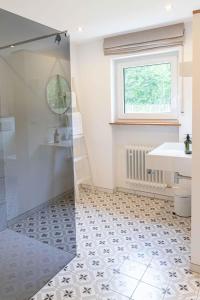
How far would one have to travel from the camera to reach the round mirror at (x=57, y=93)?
2.32 meters

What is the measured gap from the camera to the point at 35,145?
2.40 m

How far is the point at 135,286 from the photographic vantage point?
1.74 meters

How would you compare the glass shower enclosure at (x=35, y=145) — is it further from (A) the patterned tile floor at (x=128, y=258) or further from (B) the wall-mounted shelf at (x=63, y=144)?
(A) the patterned tile floor at (x=128, y=258)

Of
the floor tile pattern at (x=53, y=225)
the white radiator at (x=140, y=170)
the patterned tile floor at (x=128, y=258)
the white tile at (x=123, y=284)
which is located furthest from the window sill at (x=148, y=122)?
the white tile at (x=123, y=284)

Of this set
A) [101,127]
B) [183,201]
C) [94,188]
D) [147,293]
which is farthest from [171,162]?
[94,188]

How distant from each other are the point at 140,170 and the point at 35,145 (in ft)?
4.85

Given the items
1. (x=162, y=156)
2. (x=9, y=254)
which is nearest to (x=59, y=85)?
(x=162, y=156)

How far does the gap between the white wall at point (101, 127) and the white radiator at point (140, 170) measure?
0.11 meters

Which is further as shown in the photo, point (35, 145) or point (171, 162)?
point (35, 145)

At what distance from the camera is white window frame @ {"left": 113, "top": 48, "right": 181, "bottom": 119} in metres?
2.96

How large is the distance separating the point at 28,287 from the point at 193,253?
3.87ft

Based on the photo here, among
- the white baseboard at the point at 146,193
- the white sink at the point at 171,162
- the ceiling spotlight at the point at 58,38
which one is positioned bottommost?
the white baseboard at the point at 146,193

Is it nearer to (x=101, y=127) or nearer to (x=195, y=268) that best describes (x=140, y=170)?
(x=101, y=127)

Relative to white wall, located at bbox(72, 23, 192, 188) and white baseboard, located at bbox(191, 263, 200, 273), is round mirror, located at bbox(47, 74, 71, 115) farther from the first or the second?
white baseboard, located at bbox(191, 263, 200, 273)
